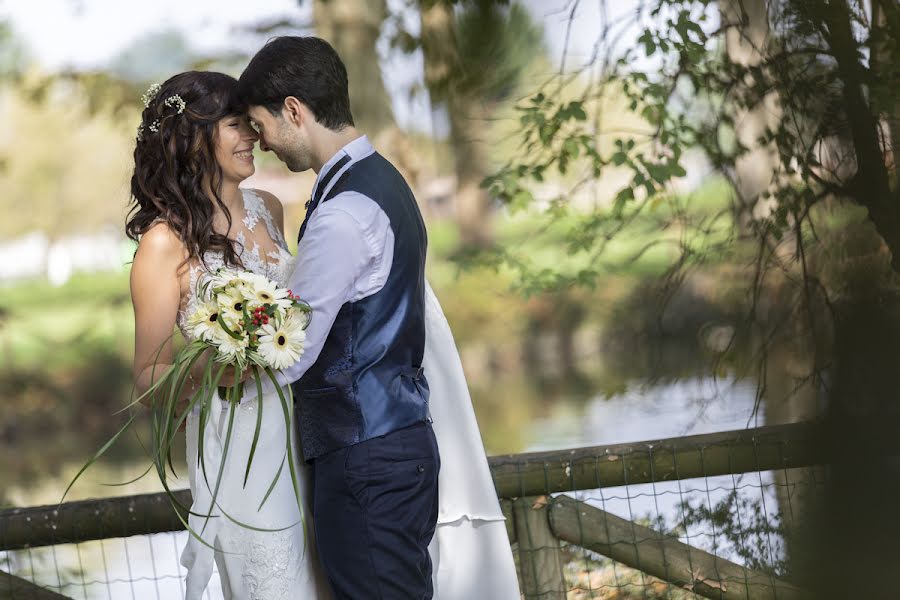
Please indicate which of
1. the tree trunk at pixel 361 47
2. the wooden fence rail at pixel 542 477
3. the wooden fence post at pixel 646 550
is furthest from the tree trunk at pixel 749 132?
the tree trunk at pixel 361 47

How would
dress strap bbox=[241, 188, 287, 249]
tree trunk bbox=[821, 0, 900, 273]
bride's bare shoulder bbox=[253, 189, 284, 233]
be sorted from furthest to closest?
bride's bare shoulder bbox=[253, 189, 284, 233] → dress strap bbox=[241, 188, 287, 249] → tree trunk bbox=[821, 0, 900, 273]

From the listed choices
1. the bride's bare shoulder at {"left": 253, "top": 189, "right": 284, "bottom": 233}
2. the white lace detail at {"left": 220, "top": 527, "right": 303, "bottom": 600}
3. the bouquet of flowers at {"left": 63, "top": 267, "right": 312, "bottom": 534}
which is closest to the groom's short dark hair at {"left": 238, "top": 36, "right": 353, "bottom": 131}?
the bouquet of flowers at {"left": 63, "top": 267, "right": 312, "bottom": 534}

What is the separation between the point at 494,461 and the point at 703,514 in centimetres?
125

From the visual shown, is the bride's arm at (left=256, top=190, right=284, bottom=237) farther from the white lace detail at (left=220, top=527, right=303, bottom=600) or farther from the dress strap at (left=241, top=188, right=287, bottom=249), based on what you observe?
the white lace detail at (left=220, top=527, right=303, bottom=600)

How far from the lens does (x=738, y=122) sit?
13.9 feet

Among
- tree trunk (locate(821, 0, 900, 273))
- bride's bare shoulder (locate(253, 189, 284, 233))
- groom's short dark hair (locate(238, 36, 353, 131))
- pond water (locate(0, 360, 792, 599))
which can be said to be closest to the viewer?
tree trunk (locate(821, 0, 900, 273))

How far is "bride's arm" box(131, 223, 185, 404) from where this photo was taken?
2.06 meters

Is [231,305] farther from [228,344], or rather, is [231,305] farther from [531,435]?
[531,435]

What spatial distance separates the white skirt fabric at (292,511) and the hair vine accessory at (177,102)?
667 mm

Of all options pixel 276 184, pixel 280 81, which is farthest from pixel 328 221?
pixel 276 184

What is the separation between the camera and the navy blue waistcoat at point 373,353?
1.80 m

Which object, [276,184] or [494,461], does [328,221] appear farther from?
[276,184]

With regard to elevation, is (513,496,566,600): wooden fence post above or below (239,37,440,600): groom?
below

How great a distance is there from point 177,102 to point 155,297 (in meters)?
0.44
